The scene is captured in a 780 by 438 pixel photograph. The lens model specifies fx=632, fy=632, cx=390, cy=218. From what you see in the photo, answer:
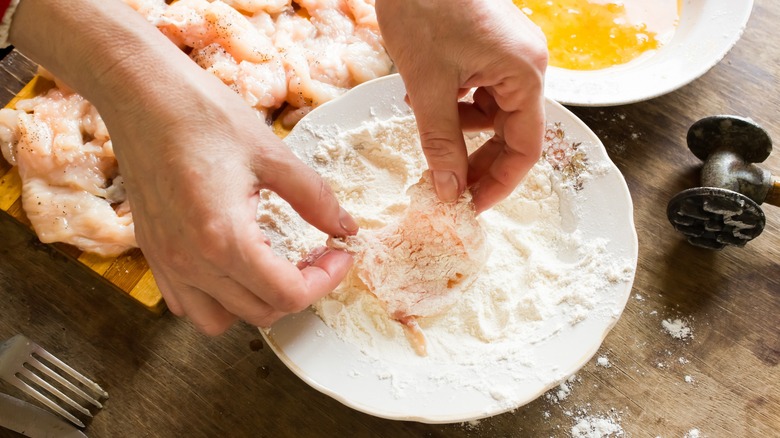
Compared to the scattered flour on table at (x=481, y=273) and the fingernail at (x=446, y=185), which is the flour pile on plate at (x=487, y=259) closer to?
the scattered flour on table at (x=481, y=273)

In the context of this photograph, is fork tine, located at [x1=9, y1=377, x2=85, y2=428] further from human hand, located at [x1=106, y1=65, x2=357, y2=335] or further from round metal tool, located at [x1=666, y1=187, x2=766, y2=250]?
round metal tool, located at [x1=666, y1=187, x2=766, y2=250]

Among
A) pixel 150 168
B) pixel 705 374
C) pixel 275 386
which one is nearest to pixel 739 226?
pixel 705 374

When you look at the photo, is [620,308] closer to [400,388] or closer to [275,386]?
[400,388]

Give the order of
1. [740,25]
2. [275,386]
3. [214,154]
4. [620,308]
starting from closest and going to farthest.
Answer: [214,154], [620,308], [275,386], [740,25]

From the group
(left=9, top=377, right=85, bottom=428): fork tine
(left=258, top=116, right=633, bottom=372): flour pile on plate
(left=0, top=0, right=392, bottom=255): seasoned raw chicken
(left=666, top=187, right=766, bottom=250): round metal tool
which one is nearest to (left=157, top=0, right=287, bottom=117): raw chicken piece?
(left=0, top=0, right=392, bottom=255): seasoned raw chicken

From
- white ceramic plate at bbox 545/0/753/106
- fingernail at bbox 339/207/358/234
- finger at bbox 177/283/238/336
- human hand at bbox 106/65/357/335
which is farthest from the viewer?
white ceramic plate at bbox 545/0/753/106

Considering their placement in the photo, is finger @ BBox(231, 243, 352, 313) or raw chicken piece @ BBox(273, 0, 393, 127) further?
raw chicken piece @ BBox(273, 0, 393, 127)
